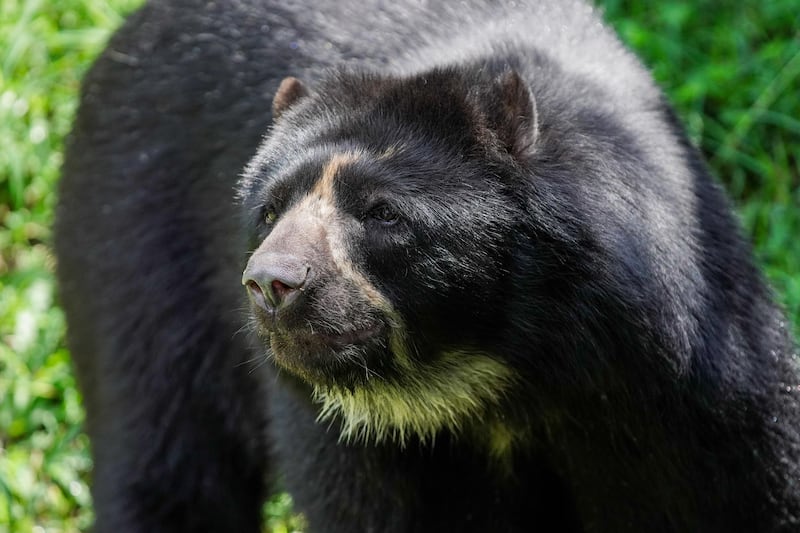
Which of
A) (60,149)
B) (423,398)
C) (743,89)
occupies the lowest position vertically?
(60,149)

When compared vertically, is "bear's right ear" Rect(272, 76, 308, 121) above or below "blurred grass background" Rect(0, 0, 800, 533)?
above

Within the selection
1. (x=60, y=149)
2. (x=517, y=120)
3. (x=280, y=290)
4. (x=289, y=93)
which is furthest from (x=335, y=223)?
(x=60, y=149)

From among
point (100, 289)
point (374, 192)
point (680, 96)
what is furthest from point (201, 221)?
point (680, 96)

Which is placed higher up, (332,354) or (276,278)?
(276,278)

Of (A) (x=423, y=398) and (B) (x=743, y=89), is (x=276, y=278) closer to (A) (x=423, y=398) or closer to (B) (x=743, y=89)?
(A) (x=423, y=398)

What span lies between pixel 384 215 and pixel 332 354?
429mm

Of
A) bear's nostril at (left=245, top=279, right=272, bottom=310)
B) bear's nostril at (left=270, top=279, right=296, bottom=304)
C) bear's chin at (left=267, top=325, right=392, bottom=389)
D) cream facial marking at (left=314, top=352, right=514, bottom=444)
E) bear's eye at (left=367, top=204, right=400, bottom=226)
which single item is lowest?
cream facial marking at (left=314, top=352, right=514, bottom=444)

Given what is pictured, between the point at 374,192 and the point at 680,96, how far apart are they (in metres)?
3.86

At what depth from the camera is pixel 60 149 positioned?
7.73 m

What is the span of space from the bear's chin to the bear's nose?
131 millimetres

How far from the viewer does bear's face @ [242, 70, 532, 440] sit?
3836mm

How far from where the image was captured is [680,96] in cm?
741

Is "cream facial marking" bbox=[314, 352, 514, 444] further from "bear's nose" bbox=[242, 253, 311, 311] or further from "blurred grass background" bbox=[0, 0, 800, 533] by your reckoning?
"blurred grass background" bbox=[0, 0, 800, 533]

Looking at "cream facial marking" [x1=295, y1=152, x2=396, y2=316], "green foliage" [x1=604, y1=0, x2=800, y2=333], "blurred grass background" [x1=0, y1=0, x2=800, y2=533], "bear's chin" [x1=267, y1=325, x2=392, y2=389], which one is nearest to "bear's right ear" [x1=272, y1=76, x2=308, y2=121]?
"cream facial marking" [x1=295, y1=152, x2=396, y2=316]
